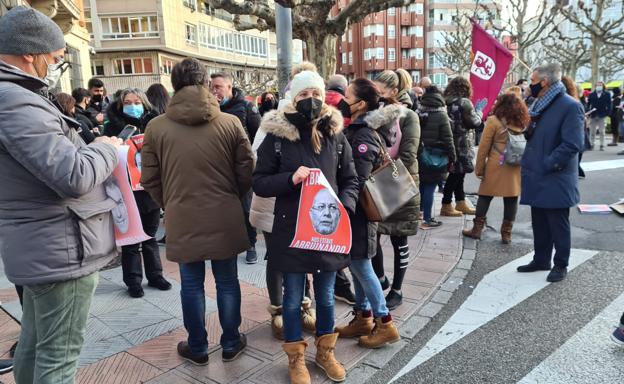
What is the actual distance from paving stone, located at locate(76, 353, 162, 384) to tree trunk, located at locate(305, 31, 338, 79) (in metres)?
6.54

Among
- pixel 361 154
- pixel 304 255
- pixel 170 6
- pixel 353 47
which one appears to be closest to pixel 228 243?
pixel 304 255

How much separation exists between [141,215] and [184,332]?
130cm

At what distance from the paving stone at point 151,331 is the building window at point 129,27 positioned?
3772 centimetres

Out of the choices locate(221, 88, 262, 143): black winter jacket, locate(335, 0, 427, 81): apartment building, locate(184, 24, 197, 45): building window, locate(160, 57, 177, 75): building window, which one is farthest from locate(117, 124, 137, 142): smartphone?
locate(335, 0, 427, 81): apartment building

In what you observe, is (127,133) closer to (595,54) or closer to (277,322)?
(277,322)

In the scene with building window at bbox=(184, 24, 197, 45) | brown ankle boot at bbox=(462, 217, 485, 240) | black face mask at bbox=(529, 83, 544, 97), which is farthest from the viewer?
building window at bbox=(184, 24, 197, 45)

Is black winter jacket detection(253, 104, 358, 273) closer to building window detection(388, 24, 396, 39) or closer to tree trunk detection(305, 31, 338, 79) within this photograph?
tree trunk detection(305, 31, 338, 79)

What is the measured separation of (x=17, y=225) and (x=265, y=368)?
73.3 inches

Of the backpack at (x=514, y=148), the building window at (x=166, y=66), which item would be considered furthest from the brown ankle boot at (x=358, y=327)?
the building window at (x=166, y=66)

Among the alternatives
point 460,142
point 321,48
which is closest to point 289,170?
point 460,142

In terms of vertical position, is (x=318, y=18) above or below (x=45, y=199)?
above

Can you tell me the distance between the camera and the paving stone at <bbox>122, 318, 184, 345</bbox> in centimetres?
366

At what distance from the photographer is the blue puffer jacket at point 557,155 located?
4.37 m

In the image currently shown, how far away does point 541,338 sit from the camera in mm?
3539
